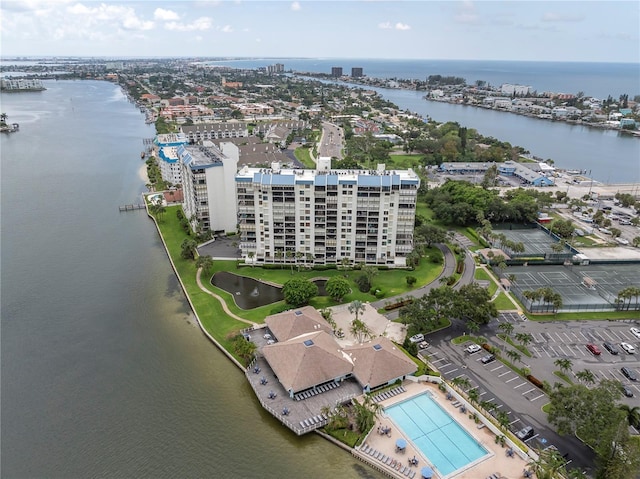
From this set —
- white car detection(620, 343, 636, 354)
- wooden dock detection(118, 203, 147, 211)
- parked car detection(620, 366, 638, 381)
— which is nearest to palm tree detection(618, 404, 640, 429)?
parked car detection(620, 366, 638, 381)

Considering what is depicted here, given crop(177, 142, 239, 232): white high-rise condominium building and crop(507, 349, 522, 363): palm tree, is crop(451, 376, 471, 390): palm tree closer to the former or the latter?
crop(507, 349, 522, 363): palm tree

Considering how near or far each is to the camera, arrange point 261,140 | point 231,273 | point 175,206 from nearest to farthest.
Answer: point 231,273, point 175,206, point 261,140

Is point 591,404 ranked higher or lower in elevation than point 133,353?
higher

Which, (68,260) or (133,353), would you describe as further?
(68,260)

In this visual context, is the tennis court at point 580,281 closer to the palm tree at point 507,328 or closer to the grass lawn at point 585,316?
the grass lawn at point 585,316

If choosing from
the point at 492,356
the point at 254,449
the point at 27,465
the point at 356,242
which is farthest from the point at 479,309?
the point at 27,465

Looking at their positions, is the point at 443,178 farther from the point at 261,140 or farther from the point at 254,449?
the point at 254,449
